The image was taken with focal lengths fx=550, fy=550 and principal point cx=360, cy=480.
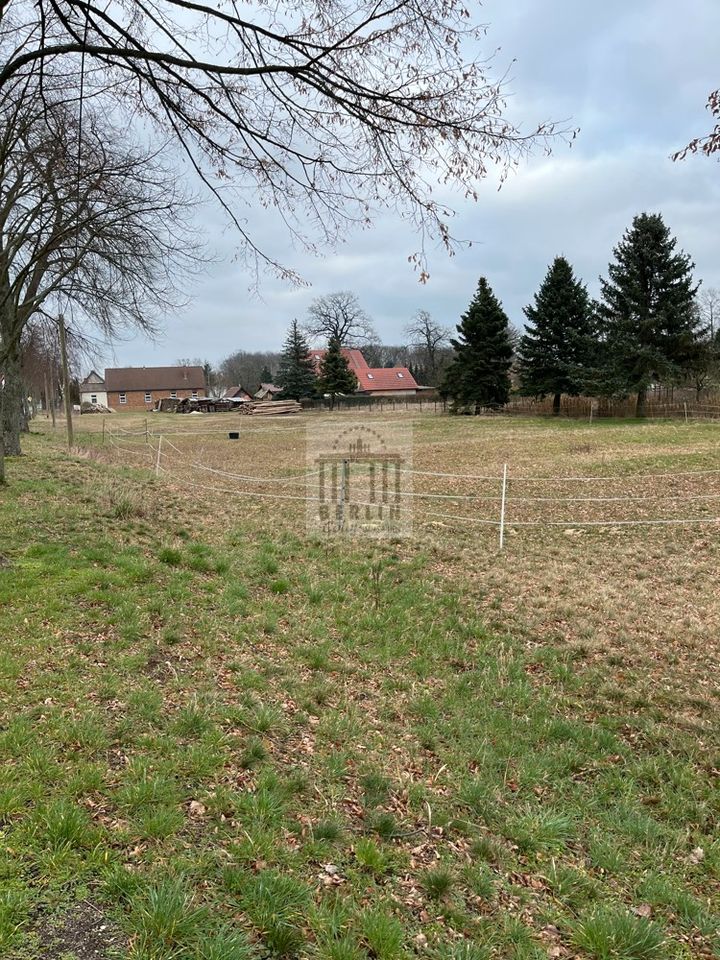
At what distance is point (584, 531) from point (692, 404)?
27.2 metres

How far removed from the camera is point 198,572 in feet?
19.9

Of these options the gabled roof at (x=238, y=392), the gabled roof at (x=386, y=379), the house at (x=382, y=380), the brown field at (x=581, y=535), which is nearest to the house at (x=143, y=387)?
the gabled roof at (x=238, y=392)

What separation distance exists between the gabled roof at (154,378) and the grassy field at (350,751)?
7683 centimetres

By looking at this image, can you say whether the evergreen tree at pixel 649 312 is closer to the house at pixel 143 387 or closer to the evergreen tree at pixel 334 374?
the evergreen tree at pixel 334 374

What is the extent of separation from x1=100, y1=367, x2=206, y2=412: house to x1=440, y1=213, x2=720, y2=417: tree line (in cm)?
5488

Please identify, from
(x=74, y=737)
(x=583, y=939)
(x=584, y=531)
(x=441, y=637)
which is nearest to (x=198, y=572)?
(x=441, y=637)

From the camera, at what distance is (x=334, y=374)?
5178 cm

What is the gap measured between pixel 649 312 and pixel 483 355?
10.6 meters

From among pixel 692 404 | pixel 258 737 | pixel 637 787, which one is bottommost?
pixel 637 787

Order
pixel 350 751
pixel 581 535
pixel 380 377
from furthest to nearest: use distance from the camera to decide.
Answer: pixel 380 377, pixel 581 535, pixel 350 751

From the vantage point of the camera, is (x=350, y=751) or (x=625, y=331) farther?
(x=625, y=331)

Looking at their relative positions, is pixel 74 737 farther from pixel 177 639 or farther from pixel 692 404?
pixel 692 404

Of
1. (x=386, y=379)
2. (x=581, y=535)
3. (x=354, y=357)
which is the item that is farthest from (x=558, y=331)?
(x=354, y=357)

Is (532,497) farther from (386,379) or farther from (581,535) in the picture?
(386,379)
